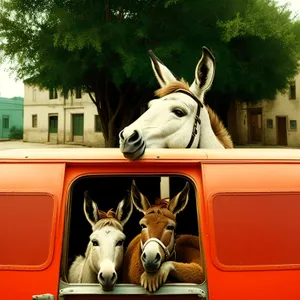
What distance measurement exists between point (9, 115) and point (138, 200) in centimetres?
5513

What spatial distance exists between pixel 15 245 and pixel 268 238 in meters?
1.54

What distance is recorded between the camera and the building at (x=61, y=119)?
37656 mm

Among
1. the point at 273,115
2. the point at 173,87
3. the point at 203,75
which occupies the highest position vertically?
the point at 273,115

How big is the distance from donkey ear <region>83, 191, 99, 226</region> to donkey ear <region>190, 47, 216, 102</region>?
244cm

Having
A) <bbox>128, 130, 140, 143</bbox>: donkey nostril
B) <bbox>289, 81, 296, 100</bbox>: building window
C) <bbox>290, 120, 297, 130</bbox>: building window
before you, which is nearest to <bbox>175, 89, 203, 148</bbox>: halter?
<bbox>128, 130, 140, 143</bbox>: donkey nostril

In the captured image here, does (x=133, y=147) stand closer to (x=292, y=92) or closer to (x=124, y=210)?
(x=124, y=210)

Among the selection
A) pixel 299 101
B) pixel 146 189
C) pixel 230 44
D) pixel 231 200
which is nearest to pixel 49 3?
pixel 230 44

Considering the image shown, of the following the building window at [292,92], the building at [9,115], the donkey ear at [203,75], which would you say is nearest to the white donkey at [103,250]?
the donkey ear at [203,75]

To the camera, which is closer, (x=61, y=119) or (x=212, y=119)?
(x=212, y=119)

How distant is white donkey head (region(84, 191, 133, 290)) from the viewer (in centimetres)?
240

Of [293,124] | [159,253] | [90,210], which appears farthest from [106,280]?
[293,124]

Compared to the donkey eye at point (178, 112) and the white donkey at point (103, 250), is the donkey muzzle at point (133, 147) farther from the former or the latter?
the donkey eye at point (178, 112)

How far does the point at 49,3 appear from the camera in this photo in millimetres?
17516

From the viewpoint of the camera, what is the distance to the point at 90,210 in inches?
111
